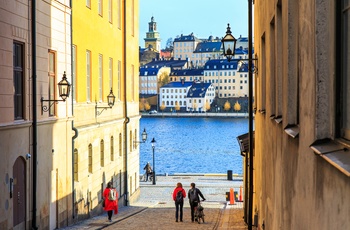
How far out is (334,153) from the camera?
398 cm

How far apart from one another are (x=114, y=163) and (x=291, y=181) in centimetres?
2204

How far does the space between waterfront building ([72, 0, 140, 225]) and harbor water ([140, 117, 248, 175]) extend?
120 ft

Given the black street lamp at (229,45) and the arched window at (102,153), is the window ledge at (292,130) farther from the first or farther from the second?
the arched window at (102,153)

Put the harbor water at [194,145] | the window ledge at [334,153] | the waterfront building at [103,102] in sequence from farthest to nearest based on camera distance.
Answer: the harbor water at [194,145], the waterfront building at [103,102], the window ledge at [334,153]

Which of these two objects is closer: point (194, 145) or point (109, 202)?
point (109, 202)

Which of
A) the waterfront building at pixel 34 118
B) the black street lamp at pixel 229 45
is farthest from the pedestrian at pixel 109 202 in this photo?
the black street lamp at pixel 229 45

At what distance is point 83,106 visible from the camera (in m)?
21.9

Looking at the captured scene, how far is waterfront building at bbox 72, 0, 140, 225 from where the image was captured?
2136cm

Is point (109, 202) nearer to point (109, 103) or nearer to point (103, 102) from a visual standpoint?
point (109, 103)

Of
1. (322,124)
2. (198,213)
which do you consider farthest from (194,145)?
(322,124)

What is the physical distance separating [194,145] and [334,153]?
11822 cm

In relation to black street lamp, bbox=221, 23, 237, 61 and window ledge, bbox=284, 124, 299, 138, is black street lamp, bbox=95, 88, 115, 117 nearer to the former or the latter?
black street lamp, bbox=221, 23, 237, 61

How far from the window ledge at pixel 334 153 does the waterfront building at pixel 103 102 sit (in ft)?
53.3

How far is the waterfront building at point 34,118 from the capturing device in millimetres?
13984
